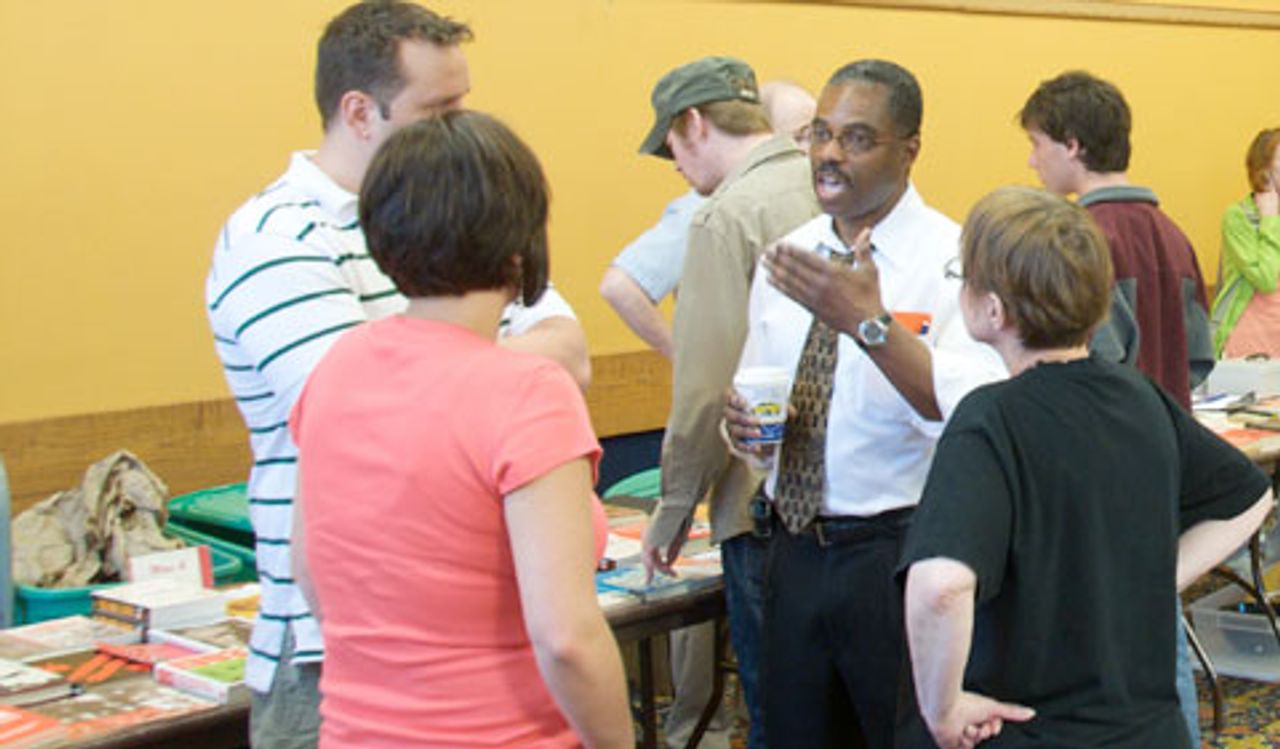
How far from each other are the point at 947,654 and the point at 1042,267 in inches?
19.9

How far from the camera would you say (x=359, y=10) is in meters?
2.37

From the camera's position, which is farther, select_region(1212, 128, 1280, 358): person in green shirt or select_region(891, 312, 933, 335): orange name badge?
select_region(1212, 128, 1280, 358): person in green shirt

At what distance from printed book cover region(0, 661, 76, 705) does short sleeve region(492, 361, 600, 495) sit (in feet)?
4.31

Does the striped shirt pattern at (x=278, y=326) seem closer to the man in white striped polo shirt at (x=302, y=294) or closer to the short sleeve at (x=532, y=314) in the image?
the man in white striped polo shirt at (x=302, y=294)

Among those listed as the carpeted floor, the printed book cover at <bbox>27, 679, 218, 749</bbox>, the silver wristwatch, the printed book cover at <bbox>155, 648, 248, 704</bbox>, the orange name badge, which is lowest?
the carpeted floor

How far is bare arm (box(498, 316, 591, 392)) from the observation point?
2.25 m

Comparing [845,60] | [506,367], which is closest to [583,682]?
[506,367]

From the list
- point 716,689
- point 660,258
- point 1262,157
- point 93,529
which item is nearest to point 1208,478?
point 716,689

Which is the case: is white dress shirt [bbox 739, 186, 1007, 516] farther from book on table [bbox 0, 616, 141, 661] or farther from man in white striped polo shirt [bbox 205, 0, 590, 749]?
book on table [bbox 0, 616, 141, 661]

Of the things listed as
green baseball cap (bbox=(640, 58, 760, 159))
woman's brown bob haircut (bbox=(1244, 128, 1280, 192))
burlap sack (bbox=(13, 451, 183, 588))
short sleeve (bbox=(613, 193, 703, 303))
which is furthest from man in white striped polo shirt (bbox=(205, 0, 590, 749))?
woman's brown bob haircut (bbox=(1244, 128, 1280, 192))

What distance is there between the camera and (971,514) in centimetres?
206

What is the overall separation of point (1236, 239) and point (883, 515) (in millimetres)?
4686

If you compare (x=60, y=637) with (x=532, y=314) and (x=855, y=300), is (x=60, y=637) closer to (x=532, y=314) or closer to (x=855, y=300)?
(x=532, y=314)

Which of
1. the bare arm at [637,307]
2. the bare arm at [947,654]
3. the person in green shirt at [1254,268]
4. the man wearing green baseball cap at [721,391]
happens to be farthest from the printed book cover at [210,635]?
the person in green shirt at [1254,268]
